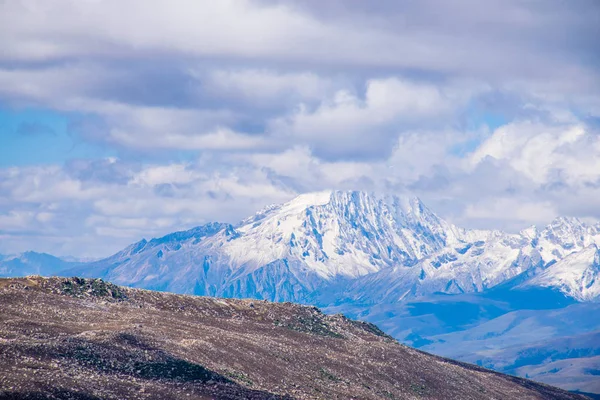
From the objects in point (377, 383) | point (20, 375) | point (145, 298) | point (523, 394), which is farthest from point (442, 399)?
point (20, 375)

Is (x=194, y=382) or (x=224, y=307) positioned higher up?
(x=224, y=307)

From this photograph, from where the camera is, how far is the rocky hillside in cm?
8050

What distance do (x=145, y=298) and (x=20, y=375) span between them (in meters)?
62.0

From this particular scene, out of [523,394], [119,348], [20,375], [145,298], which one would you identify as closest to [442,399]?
[523,394]

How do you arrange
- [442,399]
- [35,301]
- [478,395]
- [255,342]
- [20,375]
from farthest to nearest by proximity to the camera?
1. [478,395]
2. [442,399]
3. [255,342]
4. [35,301]
5. [20,375]

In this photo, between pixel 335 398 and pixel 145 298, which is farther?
pixel 145 298

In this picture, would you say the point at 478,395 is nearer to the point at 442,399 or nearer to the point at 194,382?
the point at 442,399

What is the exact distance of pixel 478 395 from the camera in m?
140

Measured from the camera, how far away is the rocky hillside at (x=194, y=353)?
3169 inches

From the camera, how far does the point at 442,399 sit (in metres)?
129

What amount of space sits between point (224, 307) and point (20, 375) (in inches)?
2808

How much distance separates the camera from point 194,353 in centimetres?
10106

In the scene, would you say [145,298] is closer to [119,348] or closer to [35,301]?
[35,301]

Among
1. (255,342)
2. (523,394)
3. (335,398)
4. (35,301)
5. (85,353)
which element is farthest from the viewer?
(523,394)
